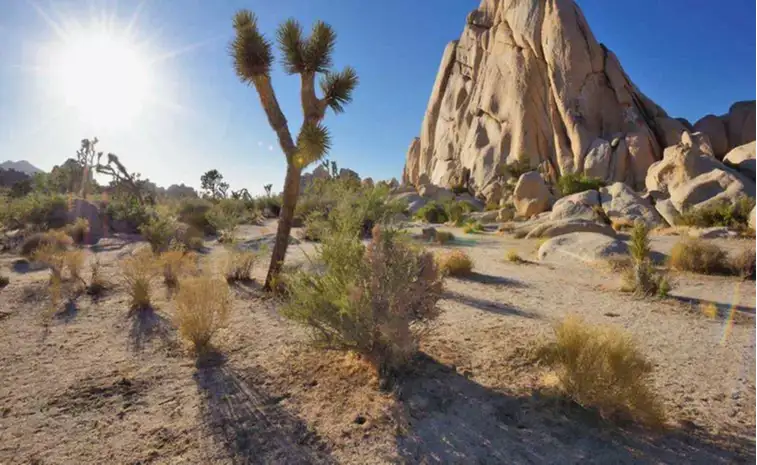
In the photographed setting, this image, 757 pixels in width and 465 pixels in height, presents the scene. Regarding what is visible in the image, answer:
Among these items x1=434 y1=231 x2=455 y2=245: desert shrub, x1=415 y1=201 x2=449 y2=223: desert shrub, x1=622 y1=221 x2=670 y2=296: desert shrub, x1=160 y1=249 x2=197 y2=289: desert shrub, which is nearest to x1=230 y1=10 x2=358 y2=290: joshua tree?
x1=160 y1=249 x2=197 y2=289: desert shrub

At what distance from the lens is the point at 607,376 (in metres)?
2.81

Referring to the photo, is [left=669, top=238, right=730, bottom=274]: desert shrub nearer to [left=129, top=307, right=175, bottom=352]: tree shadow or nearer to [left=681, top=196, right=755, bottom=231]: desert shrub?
[left=681, top=196, right=755, bottom=231]: desert shrub

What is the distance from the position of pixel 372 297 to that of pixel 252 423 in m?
1.36

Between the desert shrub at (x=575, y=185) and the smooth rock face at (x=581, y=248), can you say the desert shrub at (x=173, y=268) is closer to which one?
the smooth rock face at (x=581, y=248)

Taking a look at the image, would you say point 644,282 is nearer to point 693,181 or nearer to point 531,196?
point 693,181

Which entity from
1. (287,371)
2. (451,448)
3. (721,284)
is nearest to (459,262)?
(721,284)

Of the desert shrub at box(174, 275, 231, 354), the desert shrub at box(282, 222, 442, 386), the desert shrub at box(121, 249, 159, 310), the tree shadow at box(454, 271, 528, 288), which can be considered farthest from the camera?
the tree shadow at box(454, 271, 528, 288)

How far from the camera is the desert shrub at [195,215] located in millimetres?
18438

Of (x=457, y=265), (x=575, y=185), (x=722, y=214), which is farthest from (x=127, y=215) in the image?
(x=575, y=185)

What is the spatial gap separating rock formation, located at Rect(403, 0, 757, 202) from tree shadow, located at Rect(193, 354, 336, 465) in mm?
33481

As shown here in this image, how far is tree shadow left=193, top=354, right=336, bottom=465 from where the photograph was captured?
254 centimetres

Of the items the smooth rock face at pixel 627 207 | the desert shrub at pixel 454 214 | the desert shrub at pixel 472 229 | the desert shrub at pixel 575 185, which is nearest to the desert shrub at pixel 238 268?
the desert shrub at pixel 472 229

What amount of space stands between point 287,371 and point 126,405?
4.48 ft

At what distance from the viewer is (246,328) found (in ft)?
16.7
